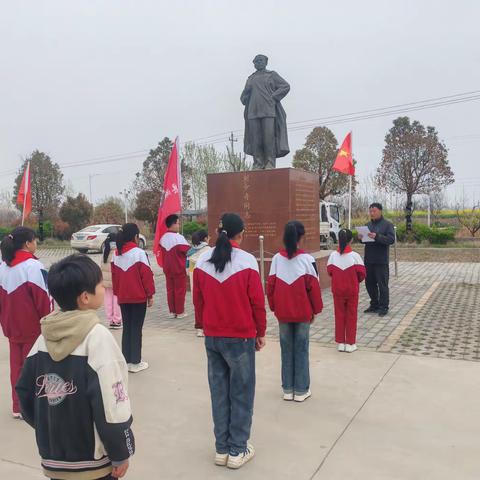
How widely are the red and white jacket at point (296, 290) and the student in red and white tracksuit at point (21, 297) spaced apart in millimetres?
1829

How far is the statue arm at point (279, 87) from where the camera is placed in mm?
9398

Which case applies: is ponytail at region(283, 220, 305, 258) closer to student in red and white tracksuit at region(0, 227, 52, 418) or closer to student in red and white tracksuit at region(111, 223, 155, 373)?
student in red and white tracksuit at region(111, 223, 155, 373)

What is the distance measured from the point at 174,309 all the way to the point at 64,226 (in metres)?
24.9

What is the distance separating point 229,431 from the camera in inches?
127

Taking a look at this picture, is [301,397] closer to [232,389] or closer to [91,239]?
[232,389]

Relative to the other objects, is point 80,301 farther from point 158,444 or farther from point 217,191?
point 217,191

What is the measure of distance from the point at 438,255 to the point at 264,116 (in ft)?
34.6

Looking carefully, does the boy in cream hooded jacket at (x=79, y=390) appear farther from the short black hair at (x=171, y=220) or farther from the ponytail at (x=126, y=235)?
the short black hair at (x=171, y=220)

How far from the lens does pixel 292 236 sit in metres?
4.05

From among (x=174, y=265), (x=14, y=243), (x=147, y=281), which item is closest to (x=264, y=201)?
(x=174, y=265)

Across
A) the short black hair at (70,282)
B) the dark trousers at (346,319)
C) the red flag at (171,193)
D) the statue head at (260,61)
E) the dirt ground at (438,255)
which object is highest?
the statue head at (260,61)

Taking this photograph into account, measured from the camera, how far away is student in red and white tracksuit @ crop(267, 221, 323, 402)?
13.3 feet

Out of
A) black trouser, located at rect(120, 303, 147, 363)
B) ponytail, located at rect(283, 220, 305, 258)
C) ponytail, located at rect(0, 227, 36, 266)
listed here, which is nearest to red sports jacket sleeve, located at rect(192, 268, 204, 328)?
ponytail, located at rect(283, 220, 305, 258)

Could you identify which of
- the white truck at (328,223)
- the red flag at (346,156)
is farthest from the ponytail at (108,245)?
the white truck at (328,223)
